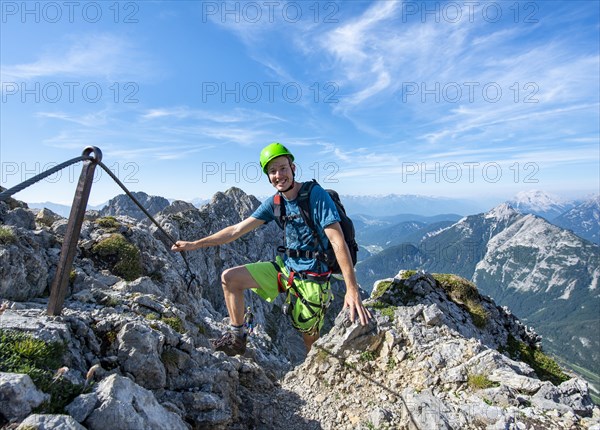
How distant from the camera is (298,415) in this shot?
8.45m

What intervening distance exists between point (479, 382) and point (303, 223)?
5421 millimetres

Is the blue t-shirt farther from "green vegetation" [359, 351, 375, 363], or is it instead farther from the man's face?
"green vegetation" [359, 351, 375, 363]

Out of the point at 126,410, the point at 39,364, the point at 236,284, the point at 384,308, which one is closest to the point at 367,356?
the point at 384,308

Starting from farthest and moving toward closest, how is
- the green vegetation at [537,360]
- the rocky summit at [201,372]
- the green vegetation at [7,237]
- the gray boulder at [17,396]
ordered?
1. the green vegetation at [537,360]
2. the green vegetation at [7,237]
3. the rocky summit at [201,372]
4. the gray boulder at [17,396]

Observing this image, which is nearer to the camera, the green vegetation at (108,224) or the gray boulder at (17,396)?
the gray boulder at (17,396)

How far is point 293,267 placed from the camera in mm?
8961

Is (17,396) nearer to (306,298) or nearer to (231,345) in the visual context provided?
(306,298)

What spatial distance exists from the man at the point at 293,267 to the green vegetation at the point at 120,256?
537 cm

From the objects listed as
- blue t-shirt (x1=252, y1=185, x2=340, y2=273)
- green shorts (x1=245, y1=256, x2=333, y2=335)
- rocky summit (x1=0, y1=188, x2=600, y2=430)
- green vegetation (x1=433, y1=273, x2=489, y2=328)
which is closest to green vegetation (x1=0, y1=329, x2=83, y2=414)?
rocky summit (x1=0, y1=188, x2=600, y2=430)

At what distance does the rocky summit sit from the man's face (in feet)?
14.5

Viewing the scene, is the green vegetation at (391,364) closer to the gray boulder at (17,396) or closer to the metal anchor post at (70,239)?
the gray boulder at (17,396)

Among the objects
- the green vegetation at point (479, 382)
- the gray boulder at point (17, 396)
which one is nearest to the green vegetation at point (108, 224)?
the gray boulder at point (17, 396)

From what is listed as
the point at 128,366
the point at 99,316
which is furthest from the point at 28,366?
the point at 99,316

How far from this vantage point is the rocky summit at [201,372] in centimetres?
460
